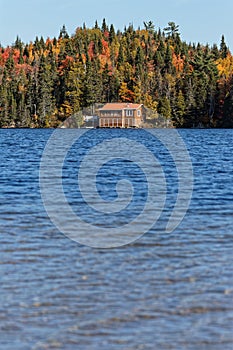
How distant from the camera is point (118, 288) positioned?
42.8 feet

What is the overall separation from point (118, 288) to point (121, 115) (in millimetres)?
152897

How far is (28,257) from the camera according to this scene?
15359mm

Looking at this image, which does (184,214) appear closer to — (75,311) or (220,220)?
(220,220)

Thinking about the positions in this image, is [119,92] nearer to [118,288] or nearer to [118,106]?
[118,106]

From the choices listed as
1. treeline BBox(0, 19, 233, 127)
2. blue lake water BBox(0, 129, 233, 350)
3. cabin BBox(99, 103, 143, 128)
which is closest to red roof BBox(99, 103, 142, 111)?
cabin BBox(99, 103, 143, 128)

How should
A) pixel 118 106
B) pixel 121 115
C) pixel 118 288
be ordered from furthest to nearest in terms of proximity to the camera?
pixel 118 106 < pixel 121 115 < pixel 118 288

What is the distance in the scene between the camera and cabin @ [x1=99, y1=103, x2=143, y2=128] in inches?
6467

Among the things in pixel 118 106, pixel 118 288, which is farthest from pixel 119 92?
pixel 118 288

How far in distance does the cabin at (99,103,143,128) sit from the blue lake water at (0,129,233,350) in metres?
143

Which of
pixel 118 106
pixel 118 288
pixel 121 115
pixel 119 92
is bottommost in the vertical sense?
pixel 118 288

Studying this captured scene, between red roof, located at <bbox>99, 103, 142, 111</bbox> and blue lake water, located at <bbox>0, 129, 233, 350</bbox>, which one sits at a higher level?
red roof, located at <bbox>99, 103, 142, 111</bbox>

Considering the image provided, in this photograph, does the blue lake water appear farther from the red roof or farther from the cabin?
the red roof

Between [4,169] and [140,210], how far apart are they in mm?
19111

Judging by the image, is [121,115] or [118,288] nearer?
[118,288]
